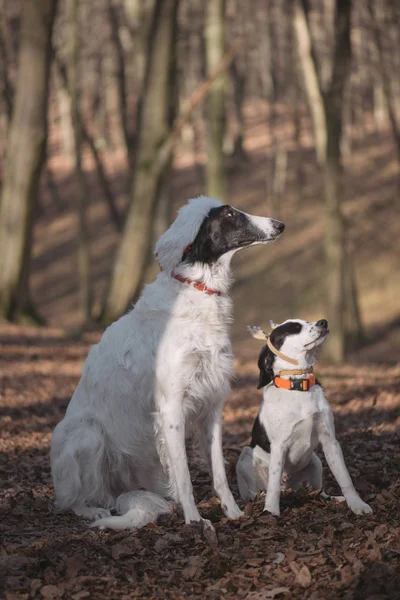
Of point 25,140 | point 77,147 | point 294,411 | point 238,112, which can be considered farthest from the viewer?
point 238,112

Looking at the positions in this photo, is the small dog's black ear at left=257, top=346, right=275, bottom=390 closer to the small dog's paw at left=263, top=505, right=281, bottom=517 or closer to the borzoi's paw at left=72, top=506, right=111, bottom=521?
the small dog's paw at left=263, top=505, right=281, bottom=517

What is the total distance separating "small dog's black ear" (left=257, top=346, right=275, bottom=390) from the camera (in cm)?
612

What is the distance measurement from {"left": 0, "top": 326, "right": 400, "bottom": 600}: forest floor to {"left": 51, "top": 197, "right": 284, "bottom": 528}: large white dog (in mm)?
258

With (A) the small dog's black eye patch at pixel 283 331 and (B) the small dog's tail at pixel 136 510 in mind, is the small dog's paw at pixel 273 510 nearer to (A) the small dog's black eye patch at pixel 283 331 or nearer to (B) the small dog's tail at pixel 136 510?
(B) the small dog's tail at pixel 136 510

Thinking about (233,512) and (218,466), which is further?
(218,466)

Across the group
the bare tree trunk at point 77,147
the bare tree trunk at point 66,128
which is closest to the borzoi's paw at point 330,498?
the bare tree trunk at point 77,147

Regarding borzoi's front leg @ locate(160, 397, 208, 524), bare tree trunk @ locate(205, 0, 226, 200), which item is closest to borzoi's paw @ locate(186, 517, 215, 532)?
borzoi's front leg @ locate(160, 397, 208, 524)

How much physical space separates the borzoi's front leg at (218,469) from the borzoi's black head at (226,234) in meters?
1.22

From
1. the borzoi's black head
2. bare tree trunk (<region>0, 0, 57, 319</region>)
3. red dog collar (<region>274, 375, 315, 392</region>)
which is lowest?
red dog collar (<region>274, 375, 315, 392</region>)

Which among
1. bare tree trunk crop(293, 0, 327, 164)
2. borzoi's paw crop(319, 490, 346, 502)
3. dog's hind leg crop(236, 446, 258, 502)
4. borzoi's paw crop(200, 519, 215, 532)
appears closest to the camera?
borzoi's paw crop(200, 519, 215, 532)

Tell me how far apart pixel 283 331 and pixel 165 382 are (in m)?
0.94

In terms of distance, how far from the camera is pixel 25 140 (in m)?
16.6

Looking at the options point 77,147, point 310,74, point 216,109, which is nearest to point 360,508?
point 216,109

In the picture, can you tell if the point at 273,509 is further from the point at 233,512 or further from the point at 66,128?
the point at 66,128
